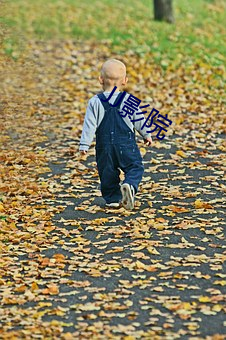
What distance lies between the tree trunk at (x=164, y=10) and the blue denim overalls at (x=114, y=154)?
10755 millimetres

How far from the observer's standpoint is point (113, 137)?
24.7 feet

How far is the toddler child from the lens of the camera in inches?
291

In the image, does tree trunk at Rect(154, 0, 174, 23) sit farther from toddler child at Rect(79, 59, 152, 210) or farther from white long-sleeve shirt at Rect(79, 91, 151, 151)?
white long-sleeve shirt at Rect(79, 91, 151, 151)

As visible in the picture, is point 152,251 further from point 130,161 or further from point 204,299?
point 130,161

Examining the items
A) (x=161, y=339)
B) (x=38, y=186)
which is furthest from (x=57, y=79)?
(x=161, y=339)

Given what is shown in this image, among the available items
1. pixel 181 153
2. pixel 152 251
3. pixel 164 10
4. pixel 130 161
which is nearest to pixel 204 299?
pixel 152 251

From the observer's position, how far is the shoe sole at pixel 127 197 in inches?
285

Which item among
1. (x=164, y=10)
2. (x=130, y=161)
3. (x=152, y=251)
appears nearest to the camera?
(x=152, y=251)

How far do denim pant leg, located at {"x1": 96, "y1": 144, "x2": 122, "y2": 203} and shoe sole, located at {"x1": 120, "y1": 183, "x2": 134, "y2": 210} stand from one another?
0.97 ft

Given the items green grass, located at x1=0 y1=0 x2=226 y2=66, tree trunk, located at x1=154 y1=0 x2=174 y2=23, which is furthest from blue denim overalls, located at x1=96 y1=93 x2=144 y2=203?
tree trunk, located at x1=154 y1=0 x2=174 y2=23

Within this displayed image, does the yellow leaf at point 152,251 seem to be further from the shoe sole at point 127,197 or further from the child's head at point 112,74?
the child's head at point 112,74

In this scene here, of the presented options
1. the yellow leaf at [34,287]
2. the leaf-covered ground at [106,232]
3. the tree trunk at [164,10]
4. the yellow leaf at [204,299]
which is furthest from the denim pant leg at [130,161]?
the tree trunk at [164,10]

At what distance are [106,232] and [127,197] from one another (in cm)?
53

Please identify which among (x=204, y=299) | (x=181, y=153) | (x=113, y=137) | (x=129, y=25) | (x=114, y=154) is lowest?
(x=204, y=299)
